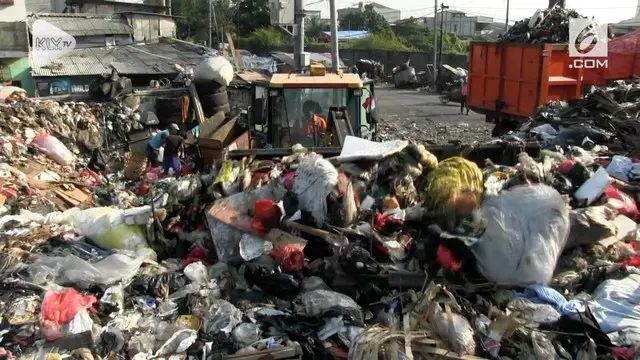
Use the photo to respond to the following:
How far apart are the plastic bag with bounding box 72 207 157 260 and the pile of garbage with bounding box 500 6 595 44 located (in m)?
7.67

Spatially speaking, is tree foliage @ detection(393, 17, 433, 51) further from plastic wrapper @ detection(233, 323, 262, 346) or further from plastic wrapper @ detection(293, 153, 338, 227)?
plastic wrapper @ detection(233, 323, 262, 346)

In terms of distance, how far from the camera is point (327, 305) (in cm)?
318

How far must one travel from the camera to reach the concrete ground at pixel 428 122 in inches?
456

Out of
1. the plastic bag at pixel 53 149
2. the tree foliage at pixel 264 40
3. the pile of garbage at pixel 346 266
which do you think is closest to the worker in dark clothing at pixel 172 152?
the plastic bag at pixel 53 149

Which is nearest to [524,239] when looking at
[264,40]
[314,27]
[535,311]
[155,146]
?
[535,311]

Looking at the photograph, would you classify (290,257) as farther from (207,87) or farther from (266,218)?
(207,87)

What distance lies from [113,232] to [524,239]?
2812 millimetres

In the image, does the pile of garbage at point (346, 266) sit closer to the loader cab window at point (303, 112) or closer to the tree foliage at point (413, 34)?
the loader cab window at point (303, 112)

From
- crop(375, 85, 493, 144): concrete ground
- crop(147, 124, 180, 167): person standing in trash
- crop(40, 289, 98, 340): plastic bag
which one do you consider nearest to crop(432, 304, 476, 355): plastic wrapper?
crop(40, 289, 98, 340): plastic bag

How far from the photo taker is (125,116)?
10.0 meters

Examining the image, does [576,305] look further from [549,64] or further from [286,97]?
[549,64]

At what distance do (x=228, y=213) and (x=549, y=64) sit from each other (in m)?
6.72

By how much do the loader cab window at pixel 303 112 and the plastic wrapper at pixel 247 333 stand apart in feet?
11.1

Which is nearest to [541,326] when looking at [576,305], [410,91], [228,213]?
[576,305]
